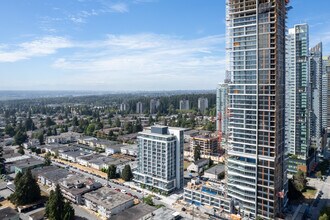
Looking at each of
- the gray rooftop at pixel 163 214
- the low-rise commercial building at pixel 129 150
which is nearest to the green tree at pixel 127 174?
the gray rooftop at pixel 163 214

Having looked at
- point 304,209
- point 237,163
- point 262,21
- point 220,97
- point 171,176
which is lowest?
point 304,209

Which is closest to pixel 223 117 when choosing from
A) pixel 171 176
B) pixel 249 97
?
pixel 171 176

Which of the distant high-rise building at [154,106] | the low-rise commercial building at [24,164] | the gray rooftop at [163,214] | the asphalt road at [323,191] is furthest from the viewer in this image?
the distant high-rise building at [154,106]

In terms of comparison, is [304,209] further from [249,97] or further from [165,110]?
[165,110]

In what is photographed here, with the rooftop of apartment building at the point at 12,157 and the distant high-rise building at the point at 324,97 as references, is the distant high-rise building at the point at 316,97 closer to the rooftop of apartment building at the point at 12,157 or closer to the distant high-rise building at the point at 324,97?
the distant high-rise building at the point at 324,97

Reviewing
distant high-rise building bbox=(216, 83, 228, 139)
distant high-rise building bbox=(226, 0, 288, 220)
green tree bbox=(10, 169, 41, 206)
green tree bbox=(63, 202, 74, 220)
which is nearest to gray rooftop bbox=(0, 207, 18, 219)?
green tree bbox=(10, 169, 41, 206)

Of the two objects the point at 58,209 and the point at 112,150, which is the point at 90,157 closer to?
the point at 112,150
